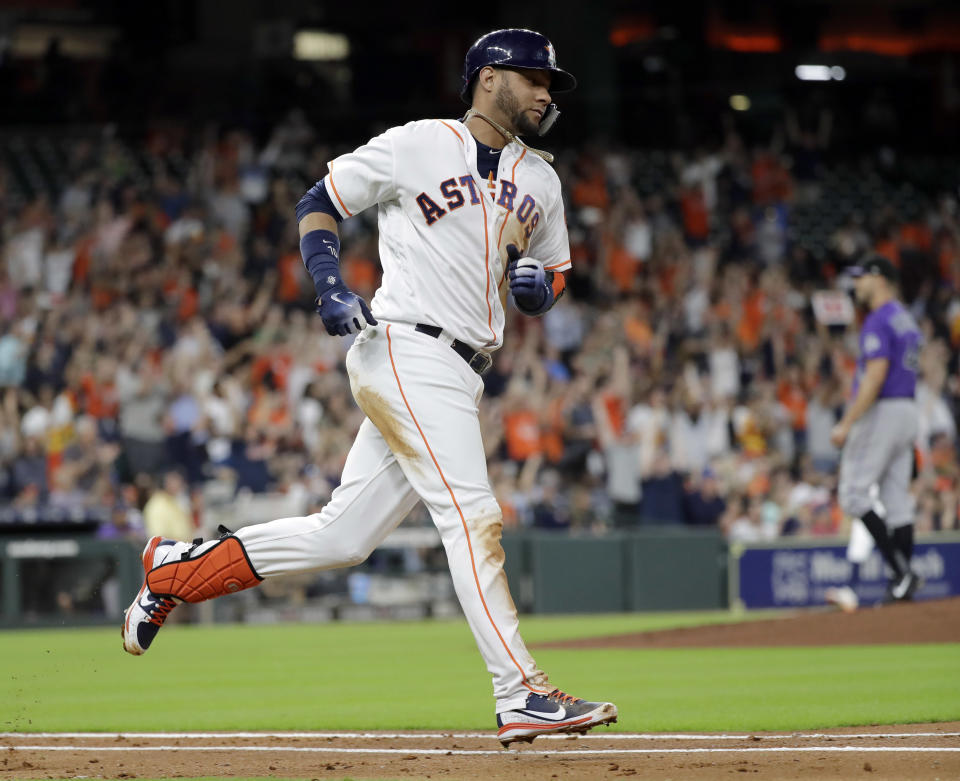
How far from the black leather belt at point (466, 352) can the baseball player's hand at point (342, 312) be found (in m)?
0.24

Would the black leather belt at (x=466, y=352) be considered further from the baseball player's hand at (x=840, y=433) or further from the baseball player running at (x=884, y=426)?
the baseball player running at (x=884, y=426)

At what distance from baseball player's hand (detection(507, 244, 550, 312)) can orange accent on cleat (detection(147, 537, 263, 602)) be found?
1.35 metres

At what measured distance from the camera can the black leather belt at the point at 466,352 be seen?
545cm

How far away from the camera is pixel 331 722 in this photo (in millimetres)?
6746

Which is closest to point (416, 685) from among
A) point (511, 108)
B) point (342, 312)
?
point (342, 312)

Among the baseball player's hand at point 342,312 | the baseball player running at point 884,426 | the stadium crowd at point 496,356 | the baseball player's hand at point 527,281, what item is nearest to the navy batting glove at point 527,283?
the baseball player's hand at point 527,281

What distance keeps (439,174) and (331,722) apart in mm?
2606

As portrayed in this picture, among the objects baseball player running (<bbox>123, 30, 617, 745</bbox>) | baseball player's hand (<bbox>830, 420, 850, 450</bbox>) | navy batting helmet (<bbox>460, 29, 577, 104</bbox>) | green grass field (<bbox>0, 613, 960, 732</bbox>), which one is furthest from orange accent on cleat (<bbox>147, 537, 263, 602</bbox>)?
baseball player's hand (<bbox>830, 420, 850, 450</bbox>)

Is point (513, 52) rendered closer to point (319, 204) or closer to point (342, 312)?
point (319, 204)

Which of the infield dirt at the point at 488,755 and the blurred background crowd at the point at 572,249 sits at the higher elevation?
the blurred background crowd at the point at 572,249

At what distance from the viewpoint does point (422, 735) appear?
613cm

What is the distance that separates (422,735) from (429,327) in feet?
5.71

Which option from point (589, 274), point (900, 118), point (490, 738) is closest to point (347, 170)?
point (490, 738)

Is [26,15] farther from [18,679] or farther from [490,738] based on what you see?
[490,738]
